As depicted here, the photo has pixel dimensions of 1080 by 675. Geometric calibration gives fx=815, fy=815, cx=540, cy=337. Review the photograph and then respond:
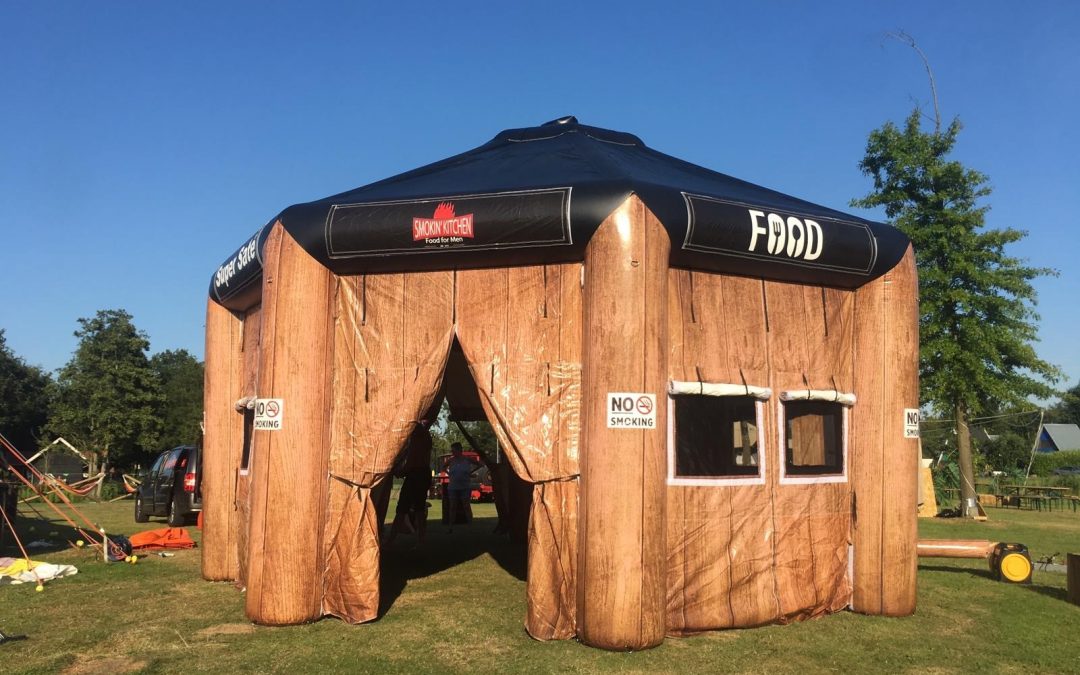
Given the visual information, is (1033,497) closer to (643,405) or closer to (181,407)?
(643,405)

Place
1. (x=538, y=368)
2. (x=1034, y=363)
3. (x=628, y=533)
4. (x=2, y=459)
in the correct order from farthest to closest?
(x=1034, y=363), (x=2, y=459), (x=538, y=368), (x=628, y=533)

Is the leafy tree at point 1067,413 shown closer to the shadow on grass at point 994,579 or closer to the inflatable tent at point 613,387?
the shadow on grass at point 994,579

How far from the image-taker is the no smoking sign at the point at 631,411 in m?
6.83

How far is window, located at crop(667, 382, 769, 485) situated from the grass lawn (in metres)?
1.43

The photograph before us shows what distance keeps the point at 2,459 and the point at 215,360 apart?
13.3 feet

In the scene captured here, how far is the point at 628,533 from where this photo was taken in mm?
6691

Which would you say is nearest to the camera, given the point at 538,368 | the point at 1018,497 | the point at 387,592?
the point at 538,368

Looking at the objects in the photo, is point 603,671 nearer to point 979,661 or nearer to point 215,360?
point 979,661

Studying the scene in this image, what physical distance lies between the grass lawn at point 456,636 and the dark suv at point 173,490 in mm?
7534

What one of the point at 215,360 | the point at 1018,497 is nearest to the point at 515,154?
the point at 215,360

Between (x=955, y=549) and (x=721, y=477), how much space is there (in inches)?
181

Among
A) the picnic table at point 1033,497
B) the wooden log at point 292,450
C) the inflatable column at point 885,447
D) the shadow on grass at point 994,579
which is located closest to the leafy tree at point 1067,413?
the picnic table at point 1033,497

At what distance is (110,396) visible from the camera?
4938cm

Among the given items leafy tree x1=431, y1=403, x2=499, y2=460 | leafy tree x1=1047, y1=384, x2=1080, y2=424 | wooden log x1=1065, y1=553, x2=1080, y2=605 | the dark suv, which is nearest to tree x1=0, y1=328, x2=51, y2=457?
leafy tree x1=431, y1=403, x2=499, y2=460
